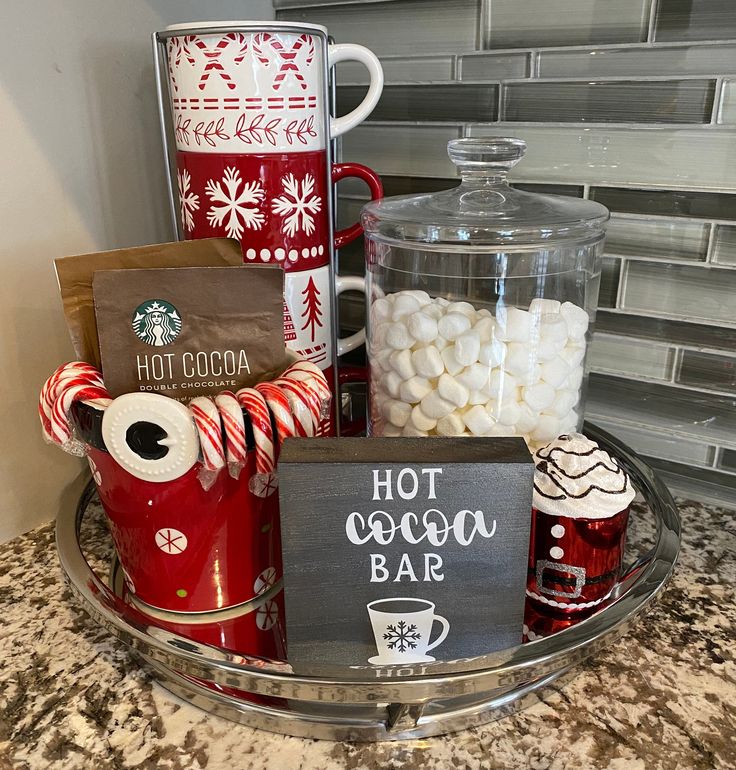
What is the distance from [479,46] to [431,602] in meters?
0.59

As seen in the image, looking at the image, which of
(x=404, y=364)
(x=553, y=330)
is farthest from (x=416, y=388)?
(x=553, y=330)

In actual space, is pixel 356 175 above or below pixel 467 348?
above

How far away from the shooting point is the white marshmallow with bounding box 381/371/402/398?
62 cm

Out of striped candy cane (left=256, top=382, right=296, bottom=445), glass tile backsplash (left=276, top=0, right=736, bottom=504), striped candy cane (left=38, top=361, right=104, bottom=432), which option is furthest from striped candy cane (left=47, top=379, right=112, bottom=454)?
glass tile backsplash (left=276, top=0, right=736, bottom=504)

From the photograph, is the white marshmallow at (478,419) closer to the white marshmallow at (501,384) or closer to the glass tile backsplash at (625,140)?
the white marshmallow at (501,384)

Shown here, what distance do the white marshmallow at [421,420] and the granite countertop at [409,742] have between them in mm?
220

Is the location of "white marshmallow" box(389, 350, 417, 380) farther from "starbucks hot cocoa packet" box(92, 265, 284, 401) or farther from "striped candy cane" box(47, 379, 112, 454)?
"striped candy cane" box(47, 379, 112, 454)

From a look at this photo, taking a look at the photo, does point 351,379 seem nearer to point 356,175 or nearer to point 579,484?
point 356,175

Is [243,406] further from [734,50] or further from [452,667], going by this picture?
[734,50]

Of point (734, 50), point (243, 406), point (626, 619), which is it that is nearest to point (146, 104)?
point (243, 406)

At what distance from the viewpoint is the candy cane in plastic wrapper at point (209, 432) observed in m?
0.47

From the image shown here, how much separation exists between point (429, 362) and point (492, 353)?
0.17 feet

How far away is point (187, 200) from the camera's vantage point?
2.24 ft

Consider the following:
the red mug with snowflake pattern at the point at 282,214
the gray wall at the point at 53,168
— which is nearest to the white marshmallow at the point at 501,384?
the red mug with snowflake pattern at the point at 282,214
